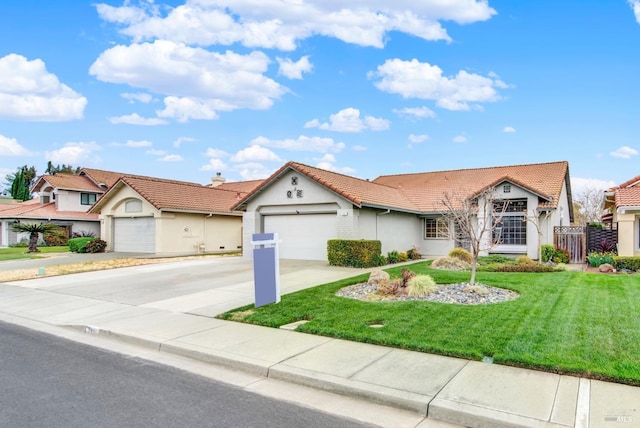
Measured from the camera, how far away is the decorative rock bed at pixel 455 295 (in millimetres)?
9891

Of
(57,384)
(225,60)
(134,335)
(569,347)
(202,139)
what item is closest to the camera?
(57,384)

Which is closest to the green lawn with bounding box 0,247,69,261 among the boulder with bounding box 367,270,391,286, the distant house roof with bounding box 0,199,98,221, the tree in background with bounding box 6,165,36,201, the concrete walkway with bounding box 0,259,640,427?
the distant house roof with bounding box 0,199,98,221

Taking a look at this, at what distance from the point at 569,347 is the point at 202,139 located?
23936 millimetres

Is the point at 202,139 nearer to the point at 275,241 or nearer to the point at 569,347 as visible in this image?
the point at 275,241

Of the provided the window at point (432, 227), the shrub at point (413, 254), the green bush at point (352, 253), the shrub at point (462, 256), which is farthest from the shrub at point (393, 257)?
the window at point (432, 227)

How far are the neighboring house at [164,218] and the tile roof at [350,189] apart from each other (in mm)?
5975

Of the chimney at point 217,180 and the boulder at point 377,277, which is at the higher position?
the chimney at point 217,180

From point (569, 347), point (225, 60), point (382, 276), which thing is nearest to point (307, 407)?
point (569, 347)

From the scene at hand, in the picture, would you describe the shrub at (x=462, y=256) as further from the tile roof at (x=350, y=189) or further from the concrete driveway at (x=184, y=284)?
the concrete driveway at (x=184, y=284)

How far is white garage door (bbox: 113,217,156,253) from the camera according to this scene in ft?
84.3

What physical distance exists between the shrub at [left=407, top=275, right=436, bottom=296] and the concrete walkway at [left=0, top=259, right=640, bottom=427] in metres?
3.64

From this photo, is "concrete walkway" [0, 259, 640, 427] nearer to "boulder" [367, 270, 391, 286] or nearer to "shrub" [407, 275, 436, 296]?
"boulder" [367, 270, 391, 286]

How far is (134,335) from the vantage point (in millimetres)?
7770

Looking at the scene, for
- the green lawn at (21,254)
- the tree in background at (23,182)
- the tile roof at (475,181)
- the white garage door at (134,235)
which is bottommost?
the green lawn at (21,254)
